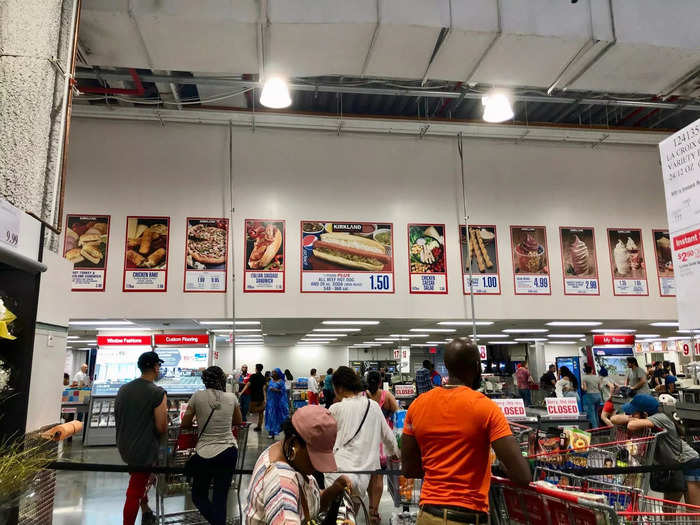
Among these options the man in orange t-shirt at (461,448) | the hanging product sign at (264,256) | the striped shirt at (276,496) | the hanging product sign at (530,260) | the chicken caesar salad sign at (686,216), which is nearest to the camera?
the striped shirt at (276,496)

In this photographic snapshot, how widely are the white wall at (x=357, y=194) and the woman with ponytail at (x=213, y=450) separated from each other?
4084 millimetres

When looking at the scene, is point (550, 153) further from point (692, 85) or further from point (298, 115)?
point (298, 115)

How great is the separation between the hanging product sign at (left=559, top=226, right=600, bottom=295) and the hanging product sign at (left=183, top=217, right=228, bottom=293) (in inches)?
256

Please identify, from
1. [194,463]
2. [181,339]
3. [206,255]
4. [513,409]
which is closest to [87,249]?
[206,255]

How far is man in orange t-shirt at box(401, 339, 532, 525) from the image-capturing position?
2.30 meters

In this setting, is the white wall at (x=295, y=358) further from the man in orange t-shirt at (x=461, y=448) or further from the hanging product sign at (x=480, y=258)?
the man in orange t-shirt at (x=461, y=448)

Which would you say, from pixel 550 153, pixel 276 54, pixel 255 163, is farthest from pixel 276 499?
pixel 550 153

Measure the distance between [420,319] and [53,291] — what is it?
6.95 metres

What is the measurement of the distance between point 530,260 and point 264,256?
5.09 metres

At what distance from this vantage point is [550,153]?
34.7ft

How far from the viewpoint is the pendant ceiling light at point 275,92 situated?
6.52 m

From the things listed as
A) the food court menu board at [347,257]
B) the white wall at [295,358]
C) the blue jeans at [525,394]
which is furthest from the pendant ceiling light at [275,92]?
the white wall at [295,358]

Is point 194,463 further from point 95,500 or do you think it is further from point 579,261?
point 579,261

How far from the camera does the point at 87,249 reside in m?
8.84
